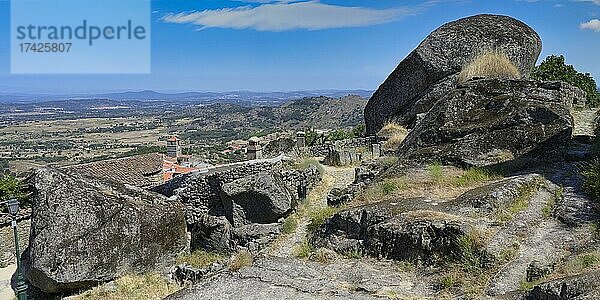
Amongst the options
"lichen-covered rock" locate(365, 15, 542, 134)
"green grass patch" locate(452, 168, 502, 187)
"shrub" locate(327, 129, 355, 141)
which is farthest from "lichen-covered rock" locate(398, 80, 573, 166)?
"shrub" locate(327, 129, 355, 141)

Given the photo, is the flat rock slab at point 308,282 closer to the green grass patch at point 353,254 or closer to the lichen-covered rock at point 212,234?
the green grass patch at point 353,254

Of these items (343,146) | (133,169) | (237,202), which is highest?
(343,146)

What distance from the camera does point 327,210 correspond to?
11.4 metres

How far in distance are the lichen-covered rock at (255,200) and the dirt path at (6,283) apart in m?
5.81

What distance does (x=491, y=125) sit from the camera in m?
12.2

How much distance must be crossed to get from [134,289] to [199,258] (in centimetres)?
168

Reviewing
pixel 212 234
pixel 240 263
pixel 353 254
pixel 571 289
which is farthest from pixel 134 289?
pixel 571 289

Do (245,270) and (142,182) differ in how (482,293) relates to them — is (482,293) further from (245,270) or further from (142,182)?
(142,182)

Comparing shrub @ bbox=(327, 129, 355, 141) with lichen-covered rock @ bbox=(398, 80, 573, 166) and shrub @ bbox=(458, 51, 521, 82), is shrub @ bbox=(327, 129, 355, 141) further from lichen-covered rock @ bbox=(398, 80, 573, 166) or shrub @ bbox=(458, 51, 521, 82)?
lichen-covered rock @ bbox=(398, 80, 573, 166)

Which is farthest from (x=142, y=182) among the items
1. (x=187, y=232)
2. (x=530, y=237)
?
(x=530, y=237)

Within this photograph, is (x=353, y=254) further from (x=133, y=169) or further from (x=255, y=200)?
(x=133, y=169)

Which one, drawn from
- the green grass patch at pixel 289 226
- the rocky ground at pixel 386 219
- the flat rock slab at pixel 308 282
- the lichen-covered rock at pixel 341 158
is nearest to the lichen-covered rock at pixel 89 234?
the rocky ground at pixel 386 219

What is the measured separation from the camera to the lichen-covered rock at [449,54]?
19547mm

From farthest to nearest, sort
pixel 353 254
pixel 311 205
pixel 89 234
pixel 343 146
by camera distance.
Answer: pixel 343 146, pixel 311 205, pixel 89 234, pixel 353 254
